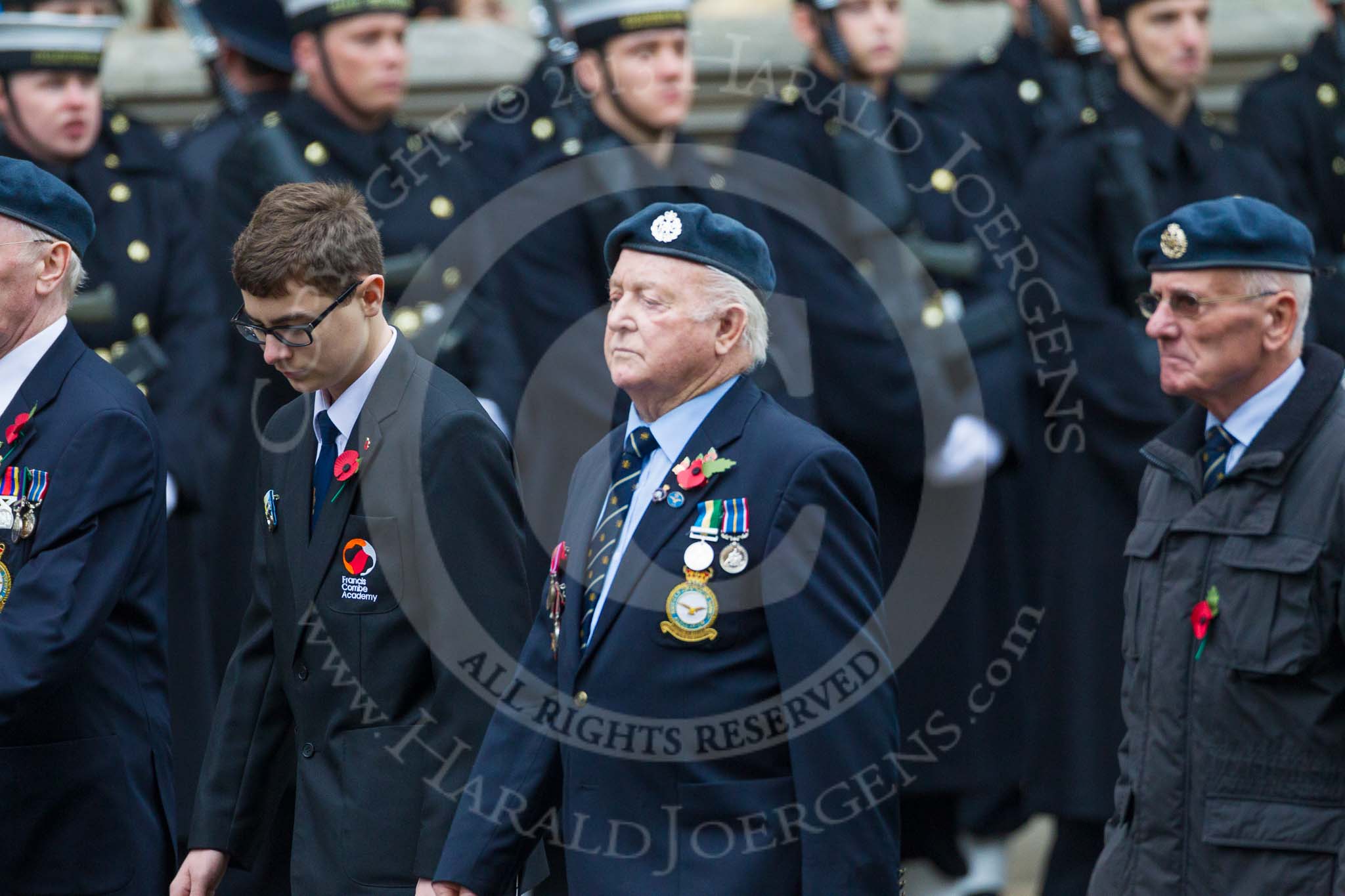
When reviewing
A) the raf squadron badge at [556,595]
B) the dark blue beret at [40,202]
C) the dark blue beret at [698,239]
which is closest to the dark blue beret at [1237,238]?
the dark blue beret at [698,239]

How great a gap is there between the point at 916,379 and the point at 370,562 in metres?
2.73

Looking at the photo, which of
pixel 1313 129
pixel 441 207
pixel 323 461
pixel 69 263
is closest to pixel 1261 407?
pixel 323 461

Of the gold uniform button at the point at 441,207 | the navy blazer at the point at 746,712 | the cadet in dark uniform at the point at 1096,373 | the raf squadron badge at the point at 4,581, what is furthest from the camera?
the gold uniform button at the point at 441,207

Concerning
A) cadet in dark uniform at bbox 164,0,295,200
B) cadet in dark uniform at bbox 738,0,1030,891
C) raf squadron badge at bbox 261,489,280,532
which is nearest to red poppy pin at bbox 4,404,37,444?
raf squadron badge at bbox 261,489,280,532

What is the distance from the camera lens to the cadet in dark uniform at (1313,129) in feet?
23.7

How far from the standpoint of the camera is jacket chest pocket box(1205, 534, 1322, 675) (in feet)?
12.6

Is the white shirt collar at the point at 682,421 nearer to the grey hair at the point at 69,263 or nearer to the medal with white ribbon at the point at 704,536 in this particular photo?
the medal with white ribbon at the point at 704,536

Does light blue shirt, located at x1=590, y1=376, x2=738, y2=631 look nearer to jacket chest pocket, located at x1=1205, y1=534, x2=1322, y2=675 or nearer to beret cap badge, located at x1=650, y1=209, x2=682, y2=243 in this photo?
beret cap badge, located at x1=650, y1=209, x2=682, y2=243

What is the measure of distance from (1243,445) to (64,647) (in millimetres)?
2136

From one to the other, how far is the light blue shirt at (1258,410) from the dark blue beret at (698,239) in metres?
0.92

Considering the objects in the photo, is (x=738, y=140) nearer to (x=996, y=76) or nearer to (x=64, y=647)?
(x=996, y=76)

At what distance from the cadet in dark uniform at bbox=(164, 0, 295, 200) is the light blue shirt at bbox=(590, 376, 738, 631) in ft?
12.6

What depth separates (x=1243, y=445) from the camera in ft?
13.4

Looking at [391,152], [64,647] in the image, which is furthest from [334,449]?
[391,152]
